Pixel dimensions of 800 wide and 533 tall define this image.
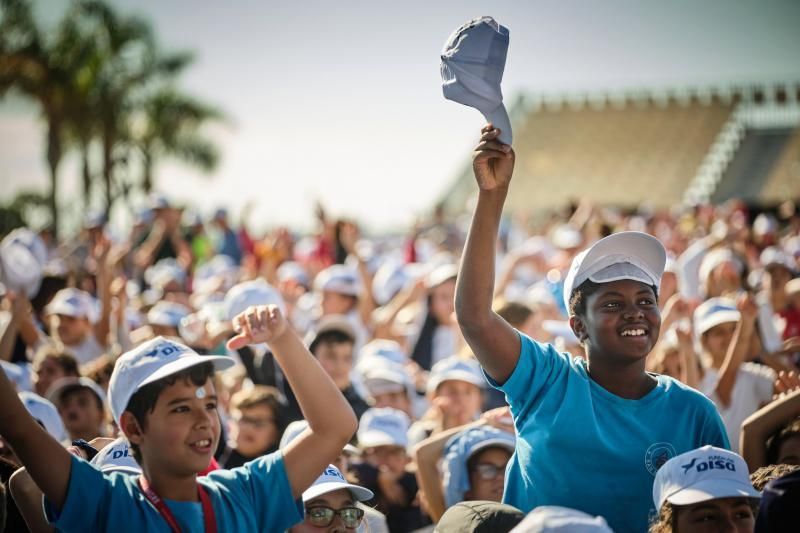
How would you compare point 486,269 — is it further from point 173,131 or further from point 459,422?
point 173,131

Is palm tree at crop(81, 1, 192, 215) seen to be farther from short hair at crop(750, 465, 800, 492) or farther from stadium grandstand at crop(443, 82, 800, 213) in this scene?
short hair at crop(750, 465, 800, 492)

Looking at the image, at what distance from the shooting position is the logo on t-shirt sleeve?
3047mm

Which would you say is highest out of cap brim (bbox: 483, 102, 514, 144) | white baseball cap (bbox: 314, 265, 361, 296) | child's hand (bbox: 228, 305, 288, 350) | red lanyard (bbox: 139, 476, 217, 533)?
Answer: white baseball cap (bbox: 314, 265, 361, 296)

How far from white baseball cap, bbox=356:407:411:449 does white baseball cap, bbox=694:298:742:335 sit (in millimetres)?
1838

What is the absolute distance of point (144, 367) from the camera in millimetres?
2941

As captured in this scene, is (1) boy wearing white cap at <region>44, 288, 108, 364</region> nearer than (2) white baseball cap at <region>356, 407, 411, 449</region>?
No

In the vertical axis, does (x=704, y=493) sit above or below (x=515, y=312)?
below

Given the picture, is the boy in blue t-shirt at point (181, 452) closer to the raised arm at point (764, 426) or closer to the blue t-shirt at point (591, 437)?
the blue t-shirt at point (591, 437)

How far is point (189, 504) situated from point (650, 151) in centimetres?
4234

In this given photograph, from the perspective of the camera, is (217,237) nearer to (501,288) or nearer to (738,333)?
(501,288)

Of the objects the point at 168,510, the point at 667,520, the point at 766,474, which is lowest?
the point at 168,510

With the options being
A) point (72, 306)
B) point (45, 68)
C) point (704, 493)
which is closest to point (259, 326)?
point (704, 493)

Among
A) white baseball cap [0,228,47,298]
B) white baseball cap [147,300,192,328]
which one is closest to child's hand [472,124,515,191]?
white baseball cap [0,228,47,298]

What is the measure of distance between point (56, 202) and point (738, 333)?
21386 mm
